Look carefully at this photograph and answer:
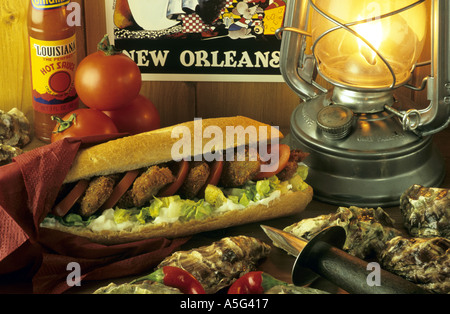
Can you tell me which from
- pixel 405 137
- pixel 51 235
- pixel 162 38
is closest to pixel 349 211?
pixel 405 137

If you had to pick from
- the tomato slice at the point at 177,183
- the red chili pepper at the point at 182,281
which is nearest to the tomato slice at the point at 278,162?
the tomato slice at the point at 177,183

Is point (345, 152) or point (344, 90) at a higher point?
point (344, 90)

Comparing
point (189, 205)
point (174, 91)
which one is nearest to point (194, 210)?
point (189, 205)

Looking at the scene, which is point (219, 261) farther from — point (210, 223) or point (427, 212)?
point (427, 212)

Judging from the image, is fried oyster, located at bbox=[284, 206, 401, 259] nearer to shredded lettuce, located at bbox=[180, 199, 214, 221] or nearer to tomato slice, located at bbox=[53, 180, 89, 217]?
shredded lettuce, located at bbox=[180, 199, 214, 221]

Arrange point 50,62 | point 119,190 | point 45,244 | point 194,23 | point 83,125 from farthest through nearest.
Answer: point 194,23
point 50,62
point 83,125
point 119,190
point 45,244

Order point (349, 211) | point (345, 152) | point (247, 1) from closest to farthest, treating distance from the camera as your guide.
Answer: point (349, 211) < point (345, 152) < point (247, 1)

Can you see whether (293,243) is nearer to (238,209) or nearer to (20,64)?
(238,209)

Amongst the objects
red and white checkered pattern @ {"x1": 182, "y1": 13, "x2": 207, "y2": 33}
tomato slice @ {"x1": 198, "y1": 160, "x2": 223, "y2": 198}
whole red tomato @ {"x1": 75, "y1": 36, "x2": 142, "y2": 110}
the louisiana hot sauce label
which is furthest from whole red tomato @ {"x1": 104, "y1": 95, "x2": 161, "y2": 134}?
tomato slice @ {"x1": 198, "y1": 160, "x2": 223, "y2": 198}
